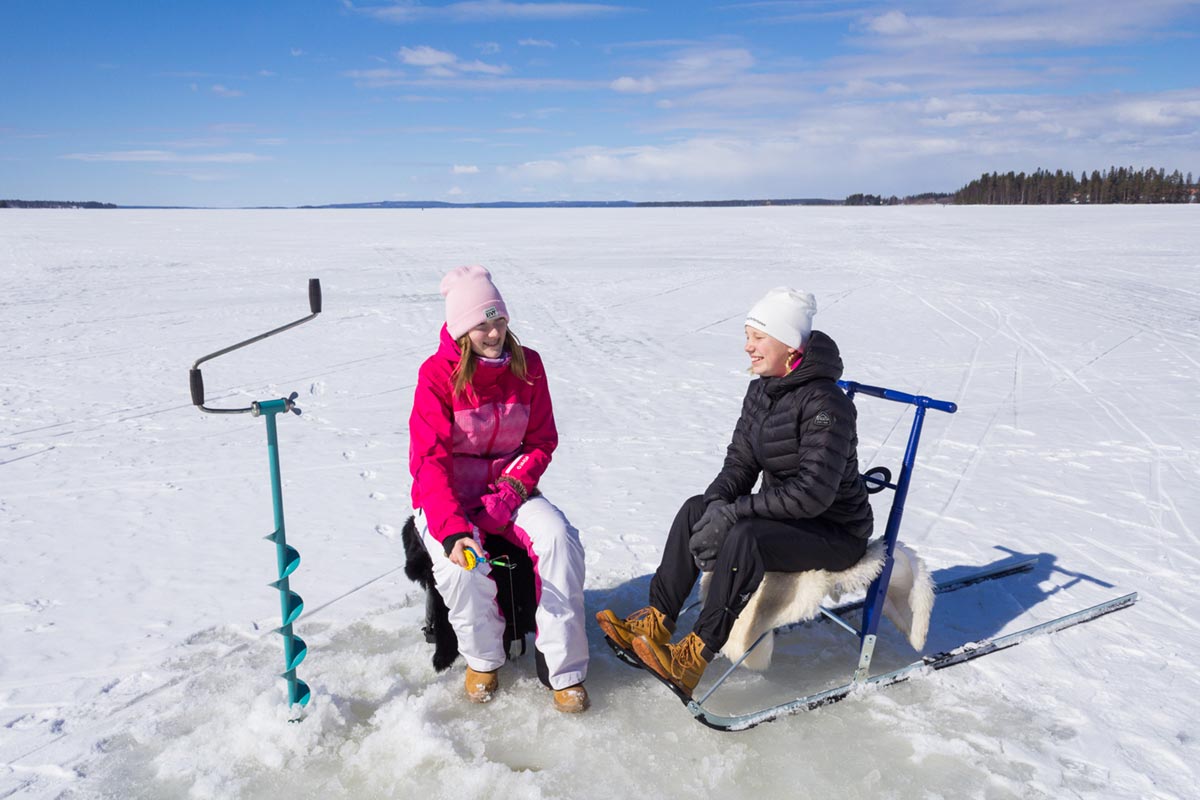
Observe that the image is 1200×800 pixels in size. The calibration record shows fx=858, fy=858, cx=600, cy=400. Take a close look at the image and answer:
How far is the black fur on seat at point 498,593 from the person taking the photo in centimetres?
383

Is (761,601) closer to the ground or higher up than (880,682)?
higher up

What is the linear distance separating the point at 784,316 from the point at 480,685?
202cm

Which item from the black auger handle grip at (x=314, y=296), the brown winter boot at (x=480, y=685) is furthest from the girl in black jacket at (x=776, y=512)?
the black auger handle grip at (x=314, y=296)

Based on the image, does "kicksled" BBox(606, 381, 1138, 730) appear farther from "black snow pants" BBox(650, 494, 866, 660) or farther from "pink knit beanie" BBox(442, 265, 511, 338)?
"pink knit beanie" BBox(442, 265, 511, 338)

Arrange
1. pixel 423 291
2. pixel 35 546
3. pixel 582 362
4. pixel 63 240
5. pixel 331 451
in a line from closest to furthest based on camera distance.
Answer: pixel 35 546 < pixel 331 451 < pixel 582 362 < pixel 423 291 < pixel 63 240

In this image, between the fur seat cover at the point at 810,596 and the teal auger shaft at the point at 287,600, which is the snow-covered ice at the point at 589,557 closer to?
the teal auger shaft at the point at 287,600

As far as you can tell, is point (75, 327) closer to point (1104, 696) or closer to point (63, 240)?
point (1104, 696)

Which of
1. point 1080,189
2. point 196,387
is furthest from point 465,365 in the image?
point 1080,189

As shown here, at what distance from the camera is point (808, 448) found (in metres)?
3.57

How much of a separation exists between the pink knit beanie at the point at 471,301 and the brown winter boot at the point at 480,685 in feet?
4.79

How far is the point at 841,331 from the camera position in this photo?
12.6 meters

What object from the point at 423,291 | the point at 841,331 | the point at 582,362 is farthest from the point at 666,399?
the point at 423,291

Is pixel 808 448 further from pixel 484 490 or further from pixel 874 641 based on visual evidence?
pixel 484 490

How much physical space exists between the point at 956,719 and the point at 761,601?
0.92m
